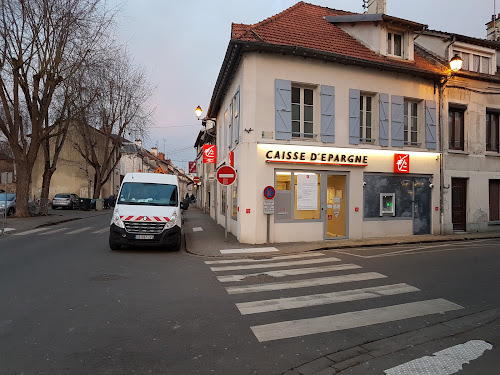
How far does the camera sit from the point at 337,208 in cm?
1402

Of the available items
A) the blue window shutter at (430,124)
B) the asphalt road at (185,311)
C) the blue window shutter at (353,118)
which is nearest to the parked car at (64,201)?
the asphalt road at (185,311)

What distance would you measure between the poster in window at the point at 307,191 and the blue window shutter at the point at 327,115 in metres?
1.54

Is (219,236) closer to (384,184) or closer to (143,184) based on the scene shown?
(143,184)

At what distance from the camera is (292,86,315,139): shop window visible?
13.3 meters

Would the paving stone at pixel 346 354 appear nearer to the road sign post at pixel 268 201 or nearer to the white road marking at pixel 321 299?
the white road marking at pixel 321 299

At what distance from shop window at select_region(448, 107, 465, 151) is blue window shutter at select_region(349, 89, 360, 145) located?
537cm

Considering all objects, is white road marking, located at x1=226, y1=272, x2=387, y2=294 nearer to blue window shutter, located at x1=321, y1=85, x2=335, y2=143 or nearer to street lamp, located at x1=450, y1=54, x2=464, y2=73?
blue window shutter, located at x1=321, y1=85, x2=335, y2=143

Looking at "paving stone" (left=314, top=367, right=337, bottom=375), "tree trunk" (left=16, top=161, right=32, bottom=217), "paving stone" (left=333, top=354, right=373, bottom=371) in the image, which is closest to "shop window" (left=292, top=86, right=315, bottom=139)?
"paving stone" (left=333, top=354, right=373, bottom=371)

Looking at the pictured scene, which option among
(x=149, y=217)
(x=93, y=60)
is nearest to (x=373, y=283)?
(x=149, y=217)

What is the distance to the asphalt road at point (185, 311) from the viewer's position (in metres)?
3.69

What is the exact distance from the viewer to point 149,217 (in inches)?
403

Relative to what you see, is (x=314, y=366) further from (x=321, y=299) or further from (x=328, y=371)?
(x=321, y=299)

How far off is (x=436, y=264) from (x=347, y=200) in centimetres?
519

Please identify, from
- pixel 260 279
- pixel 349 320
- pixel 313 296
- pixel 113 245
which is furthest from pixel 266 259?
pixel 349 320
